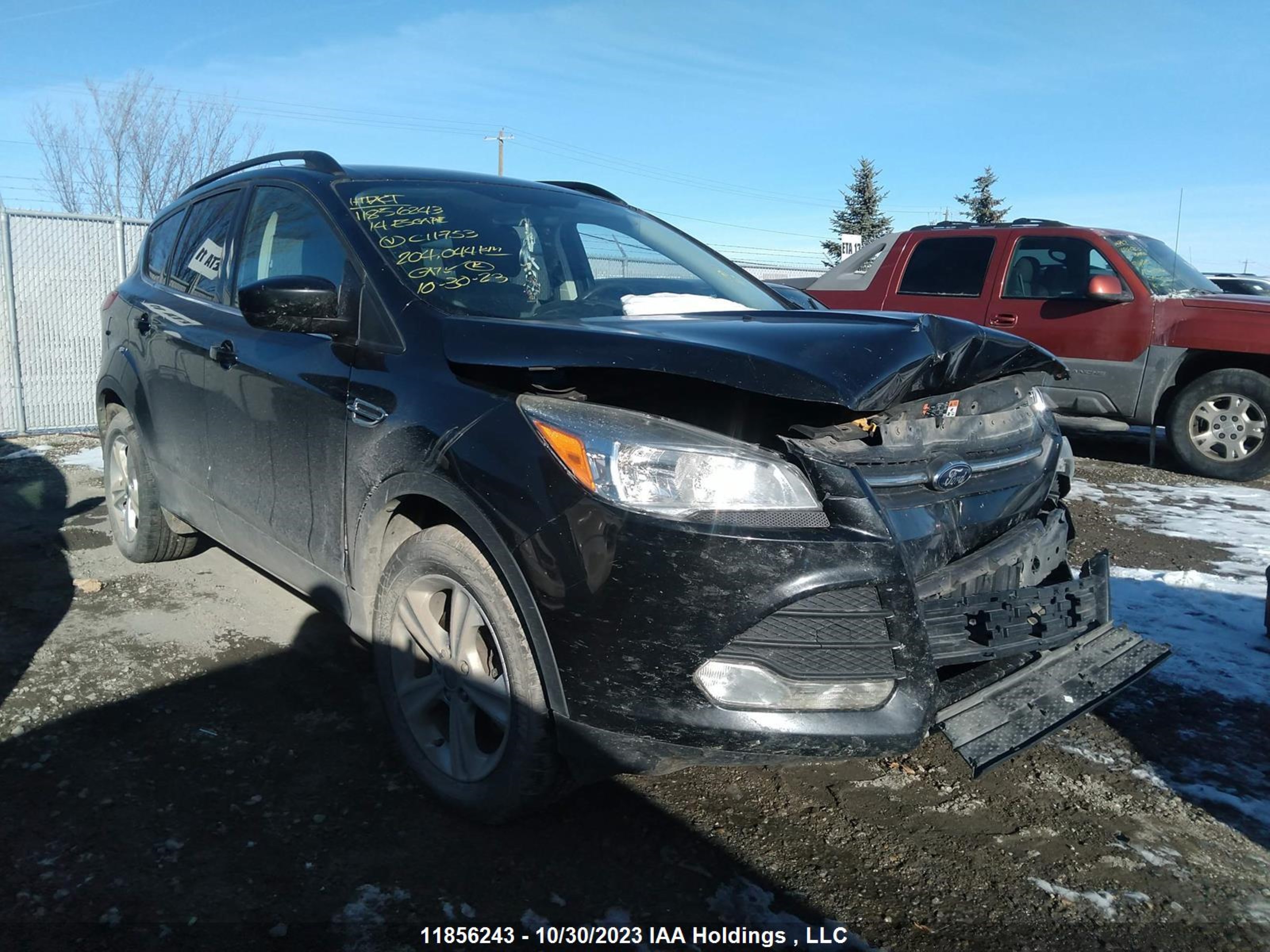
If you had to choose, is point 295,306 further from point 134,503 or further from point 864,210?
point 864,210

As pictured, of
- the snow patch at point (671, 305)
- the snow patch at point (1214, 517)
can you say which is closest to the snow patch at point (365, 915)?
the snow patch at point (671, 305)

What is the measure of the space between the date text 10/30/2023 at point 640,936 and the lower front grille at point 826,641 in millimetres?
600

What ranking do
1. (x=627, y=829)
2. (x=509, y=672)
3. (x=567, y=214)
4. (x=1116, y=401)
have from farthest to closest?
(x=1116, y=401)
(x=567, y=214)
(x=627, y=829)
(x=509, y=672)

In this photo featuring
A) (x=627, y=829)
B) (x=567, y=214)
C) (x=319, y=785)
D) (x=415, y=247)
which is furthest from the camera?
(x=567, y=214)

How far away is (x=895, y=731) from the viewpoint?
87.1 inches

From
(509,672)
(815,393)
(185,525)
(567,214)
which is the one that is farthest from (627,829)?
(185,525)

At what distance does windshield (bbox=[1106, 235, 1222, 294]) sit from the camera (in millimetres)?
8008

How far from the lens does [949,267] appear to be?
8.80 metres

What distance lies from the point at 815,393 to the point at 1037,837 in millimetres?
1459

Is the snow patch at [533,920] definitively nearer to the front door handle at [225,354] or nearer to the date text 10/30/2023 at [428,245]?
the date text 10/30/2023 at [428,245]

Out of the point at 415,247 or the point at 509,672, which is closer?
the point at 509,672

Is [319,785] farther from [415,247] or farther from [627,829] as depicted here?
[415,247]

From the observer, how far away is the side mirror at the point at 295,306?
2881mm

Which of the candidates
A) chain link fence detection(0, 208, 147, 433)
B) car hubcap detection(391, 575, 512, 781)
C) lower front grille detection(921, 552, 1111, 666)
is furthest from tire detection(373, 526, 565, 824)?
chain link fence detection(0, 208, 147, 433)
